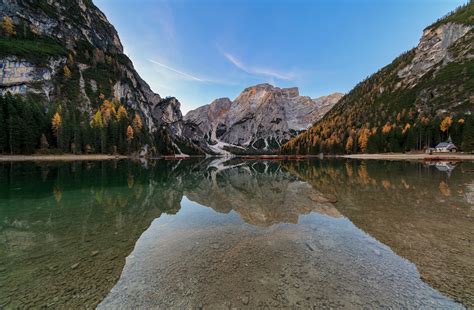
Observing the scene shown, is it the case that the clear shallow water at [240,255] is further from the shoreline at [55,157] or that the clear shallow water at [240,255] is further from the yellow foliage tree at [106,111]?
the yellow foliage tree at [106,111]

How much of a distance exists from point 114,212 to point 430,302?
16053 mm

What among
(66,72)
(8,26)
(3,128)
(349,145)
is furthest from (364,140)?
(8,26)

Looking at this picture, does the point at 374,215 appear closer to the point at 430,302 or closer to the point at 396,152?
the point at 430,302

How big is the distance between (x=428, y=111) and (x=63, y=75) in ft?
811

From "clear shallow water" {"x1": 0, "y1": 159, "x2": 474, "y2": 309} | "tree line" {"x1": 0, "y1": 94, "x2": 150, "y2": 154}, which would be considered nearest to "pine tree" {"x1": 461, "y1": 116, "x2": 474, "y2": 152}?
"clear shallow water" {"x1": 0, "y1": 159, "x2": 474, "y2": 309}

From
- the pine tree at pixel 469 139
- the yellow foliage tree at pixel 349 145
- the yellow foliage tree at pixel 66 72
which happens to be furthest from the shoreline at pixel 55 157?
the pine tree at pixel 469 139

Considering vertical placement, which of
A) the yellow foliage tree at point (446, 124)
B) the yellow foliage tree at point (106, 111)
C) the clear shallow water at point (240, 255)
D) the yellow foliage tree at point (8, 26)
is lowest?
the clear shallow water at point (240, 255)

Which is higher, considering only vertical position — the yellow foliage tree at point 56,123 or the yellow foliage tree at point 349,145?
the yellow foliage tree at point 56,123

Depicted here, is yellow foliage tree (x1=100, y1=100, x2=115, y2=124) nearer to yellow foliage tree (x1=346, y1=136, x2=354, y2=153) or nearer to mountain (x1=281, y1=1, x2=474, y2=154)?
mountain (x1=281, y1=1, x2=474, y2=154)

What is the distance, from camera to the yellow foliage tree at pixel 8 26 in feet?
432

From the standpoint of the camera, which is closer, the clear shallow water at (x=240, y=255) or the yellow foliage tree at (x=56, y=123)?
the clear shallow water at (x=240, y=255)

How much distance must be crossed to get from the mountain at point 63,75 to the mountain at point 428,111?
142 m

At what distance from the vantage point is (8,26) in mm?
132875

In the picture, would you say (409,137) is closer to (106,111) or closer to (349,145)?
(349,145)
